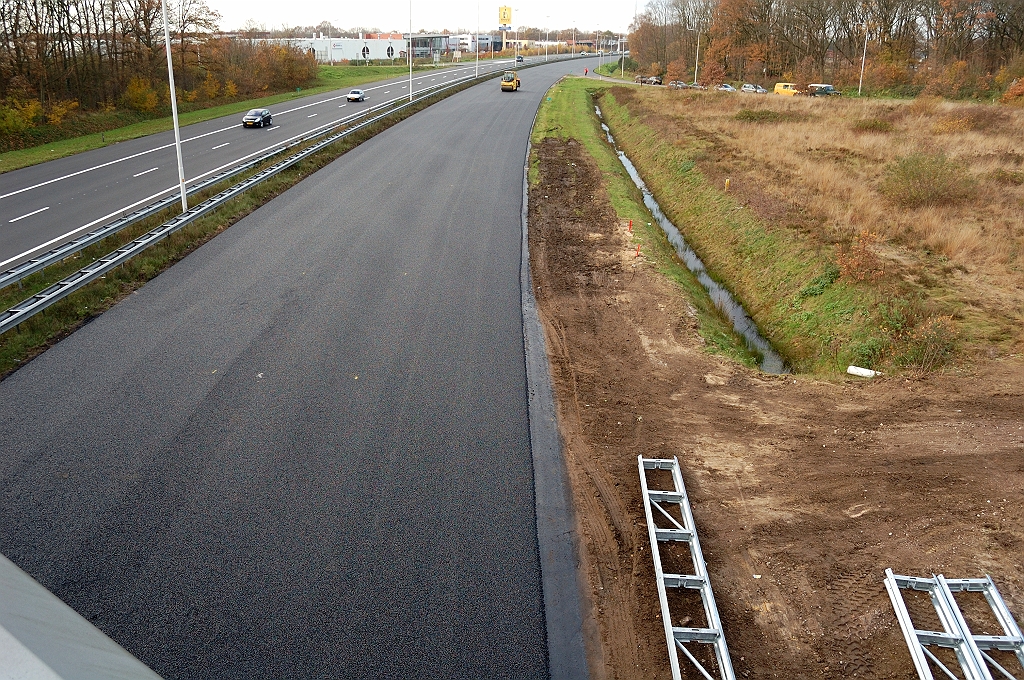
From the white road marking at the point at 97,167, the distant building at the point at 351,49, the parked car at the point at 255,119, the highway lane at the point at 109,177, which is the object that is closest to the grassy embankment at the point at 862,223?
the highway lane at the point at 109,177

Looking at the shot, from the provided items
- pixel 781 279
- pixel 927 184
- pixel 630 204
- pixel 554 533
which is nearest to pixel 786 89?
pixel 927 184

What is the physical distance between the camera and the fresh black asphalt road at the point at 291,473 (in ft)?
22.6

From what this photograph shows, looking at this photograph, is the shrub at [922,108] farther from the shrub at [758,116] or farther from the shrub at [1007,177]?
the shrub at [1007,177]

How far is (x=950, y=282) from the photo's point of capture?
16.5 metres

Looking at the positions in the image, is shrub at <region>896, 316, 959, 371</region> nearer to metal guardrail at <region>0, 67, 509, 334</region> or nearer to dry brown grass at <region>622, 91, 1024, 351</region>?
dry brown grass at <region>622, 91, 1024, 351</region>

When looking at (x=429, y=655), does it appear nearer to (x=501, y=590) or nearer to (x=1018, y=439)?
(x=501, y=590)

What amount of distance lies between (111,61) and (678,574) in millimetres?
51539

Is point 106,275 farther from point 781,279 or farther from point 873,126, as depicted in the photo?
point 873,126

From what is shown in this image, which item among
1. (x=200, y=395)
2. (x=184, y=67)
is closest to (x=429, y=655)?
(x=200, y=395)

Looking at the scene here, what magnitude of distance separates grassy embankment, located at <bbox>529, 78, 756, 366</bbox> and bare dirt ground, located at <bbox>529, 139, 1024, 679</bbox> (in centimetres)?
89

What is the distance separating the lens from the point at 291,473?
9.23m

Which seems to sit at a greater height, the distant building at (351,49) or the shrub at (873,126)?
the distant building at (351,49)

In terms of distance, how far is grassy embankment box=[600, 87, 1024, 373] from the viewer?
14688 millimetres

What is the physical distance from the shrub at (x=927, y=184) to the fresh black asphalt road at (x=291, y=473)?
13750 millimetres
